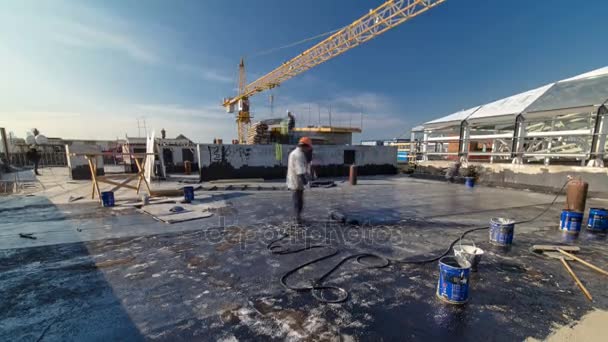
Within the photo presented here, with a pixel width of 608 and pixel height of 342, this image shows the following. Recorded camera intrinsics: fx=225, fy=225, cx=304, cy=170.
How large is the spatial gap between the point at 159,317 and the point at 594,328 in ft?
Answer: 12.4

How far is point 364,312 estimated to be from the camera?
2.14 metres

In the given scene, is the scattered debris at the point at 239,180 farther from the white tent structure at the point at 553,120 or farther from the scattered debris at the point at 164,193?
the white tent structure at the point at 553,120

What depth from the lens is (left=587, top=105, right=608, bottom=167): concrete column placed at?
721 centimetres

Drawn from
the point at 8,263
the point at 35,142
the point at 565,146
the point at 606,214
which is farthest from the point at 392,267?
the point at 35,142

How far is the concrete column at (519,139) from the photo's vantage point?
9.38m

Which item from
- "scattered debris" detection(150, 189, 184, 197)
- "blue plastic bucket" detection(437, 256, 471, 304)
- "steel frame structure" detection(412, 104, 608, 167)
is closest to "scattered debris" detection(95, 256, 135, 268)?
"blue plastic bucket" detection(437, 256, 471, 304)

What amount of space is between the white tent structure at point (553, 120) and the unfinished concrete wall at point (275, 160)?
342 cm

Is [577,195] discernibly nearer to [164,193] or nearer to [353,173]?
[353,173]

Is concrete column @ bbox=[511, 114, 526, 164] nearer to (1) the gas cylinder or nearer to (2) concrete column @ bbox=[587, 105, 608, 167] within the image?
(2) concrete column @ bbox=[587, 105, 608, 167]

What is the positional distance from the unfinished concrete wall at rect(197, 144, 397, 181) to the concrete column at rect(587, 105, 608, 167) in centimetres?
873

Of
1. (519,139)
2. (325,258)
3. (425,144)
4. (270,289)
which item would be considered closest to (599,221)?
(325,258)

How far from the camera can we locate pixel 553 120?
9703mm

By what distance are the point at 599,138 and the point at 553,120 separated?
2.84 metres

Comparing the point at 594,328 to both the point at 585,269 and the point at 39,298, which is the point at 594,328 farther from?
the point at 39,298
